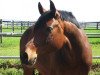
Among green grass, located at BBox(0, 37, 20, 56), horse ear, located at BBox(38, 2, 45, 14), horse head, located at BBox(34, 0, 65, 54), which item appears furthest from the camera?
green grass, located at BBox(0, 37, 20, 56)

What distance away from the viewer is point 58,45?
452 cm

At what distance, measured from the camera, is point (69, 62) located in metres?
4.89

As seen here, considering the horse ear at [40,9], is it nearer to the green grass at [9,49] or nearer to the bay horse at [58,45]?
the bay horse at [58,45]

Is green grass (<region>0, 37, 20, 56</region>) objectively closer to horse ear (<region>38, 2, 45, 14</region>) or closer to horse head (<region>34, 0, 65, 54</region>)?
horse ear (<region>38, 2, 45, 14</region>)

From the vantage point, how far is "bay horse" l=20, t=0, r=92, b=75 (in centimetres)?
427

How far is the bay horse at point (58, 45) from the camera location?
14.0ft

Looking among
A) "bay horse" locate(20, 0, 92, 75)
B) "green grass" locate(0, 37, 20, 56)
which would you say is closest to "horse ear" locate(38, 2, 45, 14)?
"bay horse" locate(20, 0, 92, 75)

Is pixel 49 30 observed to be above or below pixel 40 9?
below

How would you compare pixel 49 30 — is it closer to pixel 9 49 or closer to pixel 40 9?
pixel 40 9

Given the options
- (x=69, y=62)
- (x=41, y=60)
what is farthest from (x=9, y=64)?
(x=69, y=62)

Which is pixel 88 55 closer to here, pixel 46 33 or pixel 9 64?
pixel 46 33

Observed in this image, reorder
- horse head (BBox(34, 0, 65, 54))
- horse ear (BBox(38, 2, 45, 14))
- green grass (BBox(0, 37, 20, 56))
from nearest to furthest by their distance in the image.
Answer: horse head (BBox(34, 0, 65, 54))
horse ear (BBox(38, 2, 45, 14))
green grass (BBox(0, 37, 20, 56))

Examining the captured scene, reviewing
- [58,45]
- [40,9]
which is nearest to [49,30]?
[58,45]

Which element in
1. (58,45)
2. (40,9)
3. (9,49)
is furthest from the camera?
(9,49)
